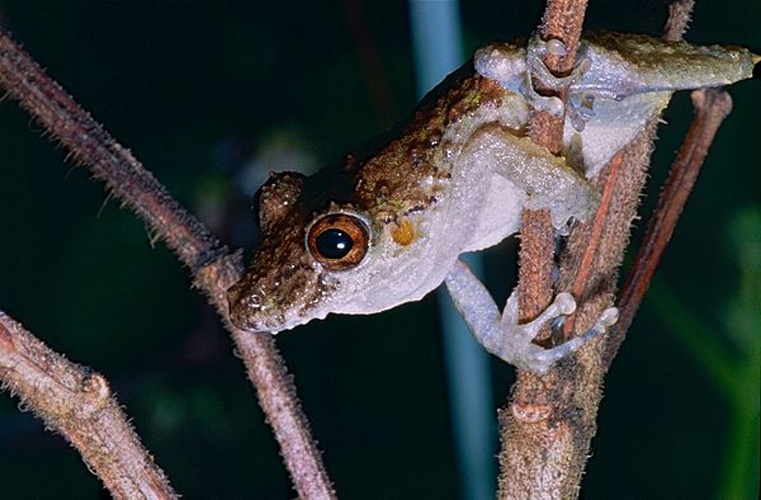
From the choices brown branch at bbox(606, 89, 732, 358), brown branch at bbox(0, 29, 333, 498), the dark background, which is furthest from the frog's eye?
the dark background

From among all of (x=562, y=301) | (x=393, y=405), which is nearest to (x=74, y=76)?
(x=393, y=405)

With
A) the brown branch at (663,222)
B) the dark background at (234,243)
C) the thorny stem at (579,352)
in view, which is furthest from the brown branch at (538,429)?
the dark background at (234,243)

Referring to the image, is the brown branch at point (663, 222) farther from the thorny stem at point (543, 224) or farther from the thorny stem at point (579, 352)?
the thorny stem at point (543, 224)

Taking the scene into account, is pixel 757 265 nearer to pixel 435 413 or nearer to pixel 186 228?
pixel 435 413

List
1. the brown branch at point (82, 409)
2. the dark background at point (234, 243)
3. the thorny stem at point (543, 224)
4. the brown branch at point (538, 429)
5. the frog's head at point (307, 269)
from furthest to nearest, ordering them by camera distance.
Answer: the dark background at point (234, 243), the frog's head at point (307, 269), the brown branch at point (538, 429), the thorny stem at point (543, 224), the brown branch at point (82, 409)

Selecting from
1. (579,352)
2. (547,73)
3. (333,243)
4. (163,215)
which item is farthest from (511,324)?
(163,215)

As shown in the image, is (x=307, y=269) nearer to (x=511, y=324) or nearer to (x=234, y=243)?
(x=511, y=324)

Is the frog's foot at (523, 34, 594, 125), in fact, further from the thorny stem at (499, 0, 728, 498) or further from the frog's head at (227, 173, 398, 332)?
the frog's head at (227, 173, 398, 332)
